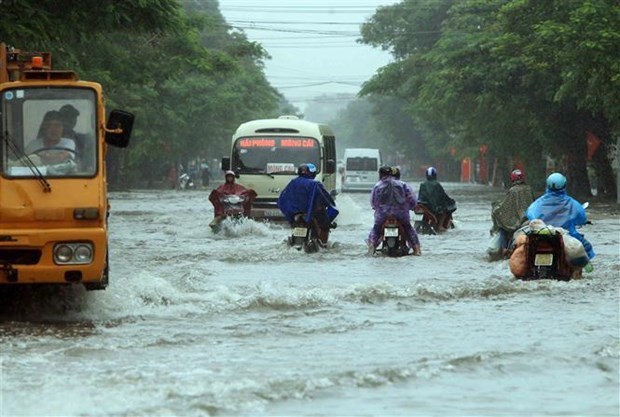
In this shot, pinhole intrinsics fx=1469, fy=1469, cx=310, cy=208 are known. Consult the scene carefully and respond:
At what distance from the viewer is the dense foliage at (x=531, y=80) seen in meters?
37.2

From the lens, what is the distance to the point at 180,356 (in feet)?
35.4

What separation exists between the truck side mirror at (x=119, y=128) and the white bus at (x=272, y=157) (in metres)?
18.1

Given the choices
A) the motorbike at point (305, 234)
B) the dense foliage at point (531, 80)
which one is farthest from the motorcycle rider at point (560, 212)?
the dense foliage at point (531, 80)

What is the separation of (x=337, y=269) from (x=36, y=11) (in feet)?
21.6

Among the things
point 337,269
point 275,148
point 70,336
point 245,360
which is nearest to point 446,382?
point 245,360

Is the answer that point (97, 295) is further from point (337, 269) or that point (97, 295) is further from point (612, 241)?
point (612, 241)

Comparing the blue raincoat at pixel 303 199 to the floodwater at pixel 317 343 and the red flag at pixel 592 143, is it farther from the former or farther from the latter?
the red flag at pixel 592 143

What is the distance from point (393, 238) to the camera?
69.8ft

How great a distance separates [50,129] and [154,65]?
32.2 metres

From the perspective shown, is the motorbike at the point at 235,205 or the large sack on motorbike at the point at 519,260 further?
the motorbike at the point at 235,205

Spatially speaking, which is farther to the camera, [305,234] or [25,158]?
[305,234]

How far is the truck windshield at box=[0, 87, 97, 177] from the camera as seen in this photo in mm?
12594

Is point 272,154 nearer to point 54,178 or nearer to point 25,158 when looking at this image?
point 25,158

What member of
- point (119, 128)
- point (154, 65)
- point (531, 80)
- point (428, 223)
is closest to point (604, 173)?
point (531, 80)
